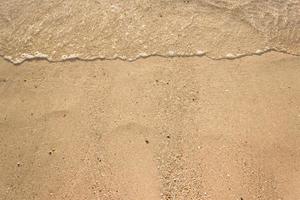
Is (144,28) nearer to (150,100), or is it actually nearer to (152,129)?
(150,100)

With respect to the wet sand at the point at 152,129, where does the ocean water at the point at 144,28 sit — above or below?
above

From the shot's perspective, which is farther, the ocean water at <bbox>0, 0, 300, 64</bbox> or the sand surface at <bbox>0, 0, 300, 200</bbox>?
the ocean water at <bbox>0, 0, 300, 64</bbox>

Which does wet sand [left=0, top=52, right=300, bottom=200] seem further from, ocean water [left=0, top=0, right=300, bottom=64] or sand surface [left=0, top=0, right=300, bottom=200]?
ocean water [left=0, top=0, right=300, bottom=64]

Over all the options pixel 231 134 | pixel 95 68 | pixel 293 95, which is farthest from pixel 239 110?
pixel 95 68

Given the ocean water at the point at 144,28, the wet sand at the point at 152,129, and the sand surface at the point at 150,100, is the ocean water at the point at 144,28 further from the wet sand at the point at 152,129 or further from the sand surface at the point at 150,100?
the wet sand at the point at 152,129

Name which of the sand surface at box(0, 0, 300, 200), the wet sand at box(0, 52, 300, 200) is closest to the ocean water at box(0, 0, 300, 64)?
the sand surface at box(0, 0, 300, 200)

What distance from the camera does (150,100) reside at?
343 centimetres

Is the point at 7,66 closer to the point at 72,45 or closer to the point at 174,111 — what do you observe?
the point at 72,45

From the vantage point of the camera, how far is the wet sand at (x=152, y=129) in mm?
3031

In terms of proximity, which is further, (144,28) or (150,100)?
(144,28)

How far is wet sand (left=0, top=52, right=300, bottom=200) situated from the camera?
3.03m

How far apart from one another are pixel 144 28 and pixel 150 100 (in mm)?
814

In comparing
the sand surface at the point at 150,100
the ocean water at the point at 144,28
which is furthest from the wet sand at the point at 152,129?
the ocean water at the point at 144,28

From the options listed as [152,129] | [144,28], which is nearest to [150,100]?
[152,129]
